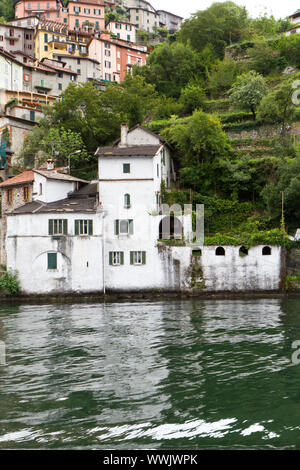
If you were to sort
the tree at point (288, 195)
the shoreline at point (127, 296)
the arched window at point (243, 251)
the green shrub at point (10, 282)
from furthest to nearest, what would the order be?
the tree at point (288, 195) < the arched window at point (243, 251) < the green shrub at point (10, 282) < the shoreline at point (127, 296)

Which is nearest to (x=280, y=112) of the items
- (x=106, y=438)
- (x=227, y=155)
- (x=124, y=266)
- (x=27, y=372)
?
(x=227, y=155)

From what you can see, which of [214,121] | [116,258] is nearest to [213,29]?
[214,121]

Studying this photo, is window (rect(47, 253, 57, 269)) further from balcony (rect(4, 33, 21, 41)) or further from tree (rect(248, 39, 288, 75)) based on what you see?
balcony (rect(4, 33, 21, 41))

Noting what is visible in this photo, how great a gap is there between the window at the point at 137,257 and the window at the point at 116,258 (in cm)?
83

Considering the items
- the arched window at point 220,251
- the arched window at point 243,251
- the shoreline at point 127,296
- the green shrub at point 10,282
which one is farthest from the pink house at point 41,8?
the arched window at point 243,251

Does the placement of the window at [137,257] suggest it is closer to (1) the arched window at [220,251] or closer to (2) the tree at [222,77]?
(1) the arched window at [220,251]

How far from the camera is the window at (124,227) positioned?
39.3 m

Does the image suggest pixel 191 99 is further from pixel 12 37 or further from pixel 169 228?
pixel 12 37

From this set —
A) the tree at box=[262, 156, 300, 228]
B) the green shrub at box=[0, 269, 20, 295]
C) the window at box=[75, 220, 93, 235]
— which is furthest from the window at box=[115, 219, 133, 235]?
the tree at box=[262, 156, 300, 228]

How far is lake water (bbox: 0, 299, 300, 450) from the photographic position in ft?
37.2

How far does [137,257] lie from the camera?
38.9 m

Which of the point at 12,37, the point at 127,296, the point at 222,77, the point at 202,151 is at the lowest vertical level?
the point at 127,296

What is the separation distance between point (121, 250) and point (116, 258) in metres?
0.79

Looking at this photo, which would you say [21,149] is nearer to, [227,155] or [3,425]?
[227,155]
